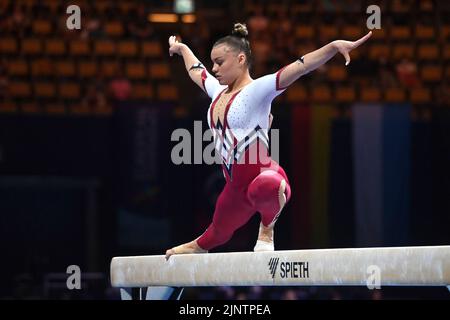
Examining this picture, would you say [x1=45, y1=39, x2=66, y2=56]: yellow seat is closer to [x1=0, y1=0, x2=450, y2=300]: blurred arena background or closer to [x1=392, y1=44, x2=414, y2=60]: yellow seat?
[x1=0, y1=0, x2=450, y2=300]: blurred arena background

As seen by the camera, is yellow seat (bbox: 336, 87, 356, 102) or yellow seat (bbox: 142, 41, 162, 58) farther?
yellow seat (bbox: 142, 41, 162, 58)

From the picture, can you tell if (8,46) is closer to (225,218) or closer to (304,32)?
(304,32)

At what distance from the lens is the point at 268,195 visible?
517cm

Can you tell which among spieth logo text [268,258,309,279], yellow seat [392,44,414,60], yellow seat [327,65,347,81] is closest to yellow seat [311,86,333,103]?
yellow seat [327,65,347,81]

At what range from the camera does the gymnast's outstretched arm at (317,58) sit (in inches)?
185

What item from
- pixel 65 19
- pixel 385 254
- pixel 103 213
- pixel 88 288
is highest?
pixel 65 19

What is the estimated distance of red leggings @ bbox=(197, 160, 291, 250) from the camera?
518 cm

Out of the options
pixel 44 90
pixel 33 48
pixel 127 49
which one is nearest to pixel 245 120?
pixel 44 90

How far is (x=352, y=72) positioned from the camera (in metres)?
14.8

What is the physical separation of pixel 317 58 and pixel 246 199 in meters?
1.05

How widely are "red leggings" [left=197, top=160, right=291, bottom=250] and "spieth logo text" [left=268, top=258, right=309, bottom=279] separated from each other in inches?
16.3

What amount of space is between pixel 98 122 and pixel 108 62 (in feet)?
10.1
